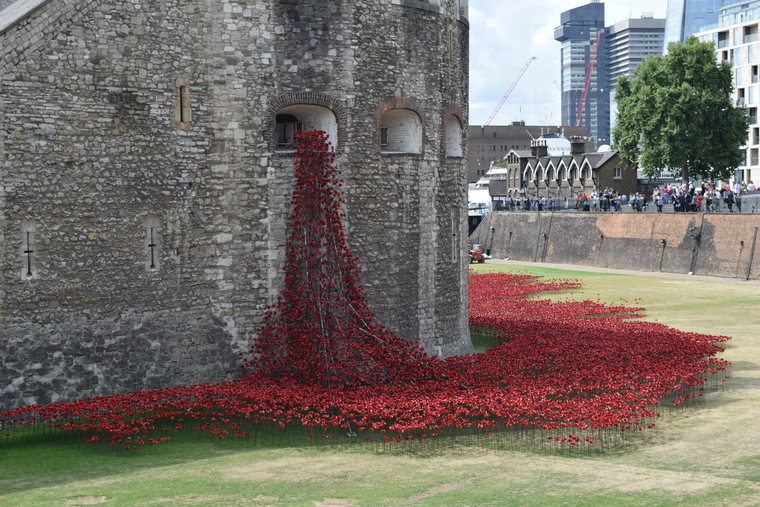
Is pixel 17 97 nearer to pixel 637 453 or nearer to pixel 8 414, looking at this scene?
pixel 8 414

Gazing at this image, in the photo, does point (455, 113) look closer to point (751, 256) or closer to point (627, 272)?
point (751, 256)

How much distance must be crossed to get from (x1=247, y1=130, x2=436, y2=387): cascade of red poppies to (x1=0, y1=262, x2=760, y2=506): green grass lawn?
11.0 feet

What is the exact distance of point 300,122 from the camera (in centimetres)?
2159

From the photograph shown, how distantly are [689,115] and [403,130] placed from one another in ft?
159

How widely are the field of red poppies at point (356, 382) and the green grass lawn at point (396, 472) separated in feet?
2.13

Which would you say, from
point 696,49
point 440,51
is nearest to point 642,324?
point 440,51

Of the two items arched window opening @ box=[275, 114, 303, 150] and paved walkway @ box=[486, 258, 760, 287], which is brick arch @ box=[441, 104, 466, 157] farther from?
paved walkway @ box=[486, 258, 760, 287]

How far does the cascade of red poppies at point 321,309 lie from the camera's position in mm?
20078

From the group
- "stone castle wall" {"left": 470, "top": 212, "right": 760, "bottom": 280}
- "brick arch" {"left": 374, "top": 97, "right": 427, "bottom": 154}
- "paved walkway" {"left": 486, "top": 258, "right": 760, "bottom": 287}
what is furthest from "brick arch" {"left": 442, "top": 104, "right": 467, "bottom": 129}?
"stone castle wall" {"left": 470, "top": 212, "right": 760, "bottom": 280}

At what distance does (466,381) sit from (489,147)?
6834 inches

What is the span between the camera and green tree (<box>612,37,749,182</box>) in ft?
219

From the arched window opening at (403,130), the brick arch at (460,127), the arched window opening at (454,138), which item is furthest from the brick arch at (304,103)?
the arched window opening at (454,138)

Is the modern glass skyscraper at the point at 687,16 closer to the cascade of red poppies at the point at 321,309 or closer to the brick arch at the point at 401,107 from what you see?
the brick arch at the point at 401,107

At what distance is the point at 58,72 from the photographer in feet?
59.2
